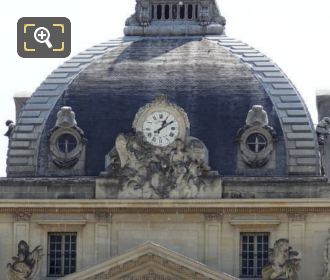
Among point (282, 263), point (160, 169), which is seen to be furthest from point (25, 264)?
point (282, 263)

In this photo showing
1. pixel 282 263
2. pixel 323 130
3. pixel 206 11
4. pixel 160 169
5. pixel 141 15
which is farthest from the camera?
pixel 141 15

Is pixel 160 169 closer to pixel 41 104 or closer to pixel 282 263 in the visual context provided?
pixel 282 263

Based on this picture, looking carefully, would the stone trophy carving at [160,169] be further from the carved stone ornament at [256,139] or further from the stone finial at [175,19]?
the stone finial at [175,19]

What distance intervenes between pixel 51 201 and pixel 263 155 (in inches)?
358

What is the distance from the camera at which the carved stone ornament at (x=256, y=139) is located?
5640 inches

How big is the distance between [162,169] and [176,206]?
5.52 feet

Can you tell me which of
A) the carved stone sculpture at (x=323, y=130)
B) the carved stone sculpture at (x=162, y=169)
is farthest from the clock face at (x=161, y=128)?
the carved stone sculpture at (x=323, y=130)

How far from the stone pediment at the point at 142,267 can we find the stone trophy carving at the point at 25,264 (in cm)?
263

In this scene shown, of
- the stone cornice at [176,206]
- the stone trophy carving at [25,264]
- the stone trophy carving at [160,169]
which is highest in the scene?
the stone trophy carving at [160,169]

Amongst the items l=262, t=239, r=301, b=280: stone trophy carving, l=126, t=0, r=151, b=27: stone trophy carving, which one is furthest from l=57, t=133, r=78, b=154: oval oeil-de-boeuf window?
l=262, t=239, r=301, b=280: stone trophy carving

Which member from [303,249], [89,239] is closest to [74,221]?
[89,239]

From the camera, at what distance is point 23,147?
476ft

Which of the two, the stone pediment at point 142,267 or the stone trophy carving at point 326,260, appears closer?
the stone pediment at point 142,267

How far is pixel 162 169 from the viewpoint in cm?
14225
